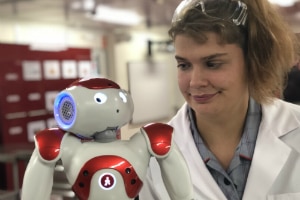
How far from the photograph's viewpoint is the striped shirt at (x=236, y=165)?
3.04 feet

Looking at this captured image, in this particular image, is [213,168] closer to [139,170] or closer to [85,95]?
[139,170]

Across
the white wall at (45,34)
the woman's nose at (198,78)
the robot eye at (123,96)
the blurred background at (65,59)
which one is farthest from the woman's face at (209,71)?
the white wall at (45,34)

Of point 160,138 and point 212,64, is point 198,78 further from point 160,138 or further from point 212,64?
point 160,138

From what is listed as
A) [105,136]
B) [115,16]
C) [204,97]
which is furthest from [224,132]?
[115,16]

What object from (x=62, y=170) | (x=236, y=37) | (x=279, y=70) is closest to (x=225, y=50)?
(x=236, y=37)

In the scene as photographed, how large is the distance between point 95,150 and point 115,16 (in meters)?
4.49

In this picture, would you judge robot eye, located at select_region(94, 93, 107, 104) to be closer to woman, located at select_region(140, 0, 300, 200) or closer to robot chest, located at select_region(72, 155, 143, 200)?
robot chest, located at select_region(72, 155, 143, 200)

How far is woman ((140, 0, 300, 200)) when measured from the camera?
833 mm

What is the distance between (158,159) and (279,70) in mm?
480

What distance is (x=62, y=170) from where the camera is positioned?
25.9 inches

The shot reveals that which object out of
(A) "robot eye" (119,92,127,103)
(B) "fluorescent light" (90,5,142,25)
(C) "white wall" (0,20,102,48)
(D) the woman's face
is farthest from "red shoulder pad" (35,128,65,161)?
(C) "white wall" (0,20,102,48)

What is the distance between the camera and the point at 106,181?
619mm

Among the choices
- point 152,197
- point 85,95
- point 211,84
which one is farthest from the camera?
point 152,197

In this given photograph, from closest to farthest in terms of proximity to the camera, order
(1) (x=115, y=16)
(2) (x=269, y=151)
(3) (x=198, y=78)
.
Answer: (3) (x=198, y=78)
(2) (x=269, y=151)
(1) (x=115, y=16)
